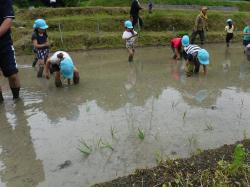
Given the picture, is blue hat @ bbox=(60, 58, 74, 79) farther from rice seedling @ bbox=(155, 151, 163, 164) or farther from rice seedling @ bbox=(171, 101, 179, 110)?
rice seedling @ bbox=(155, 151, 163, 164)

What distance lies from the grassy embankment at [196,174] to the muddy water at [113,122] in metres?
0.43

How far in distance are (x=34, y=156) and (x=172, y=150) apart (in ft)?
5.59

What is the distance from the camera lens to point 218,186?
4129 millimetres

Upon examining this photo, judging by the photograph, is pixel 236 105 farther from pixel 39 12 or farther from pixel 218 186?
pixel 39 12

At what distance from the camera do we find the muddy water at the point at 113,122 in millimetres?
5059

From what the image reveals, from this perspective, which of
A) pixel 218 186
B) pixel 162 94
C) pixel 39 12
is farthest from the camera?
pixel 39 12

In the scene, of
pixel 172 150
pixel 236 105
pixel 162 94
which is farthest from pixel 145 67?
pixel 172 150

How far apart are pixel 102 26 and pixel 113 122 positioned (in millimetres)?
12749

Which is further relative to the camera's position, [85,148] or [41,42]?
[41,42]

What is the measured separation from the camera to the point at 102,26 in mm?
18922

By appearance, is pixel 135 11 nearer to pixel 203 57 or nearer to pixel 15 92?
pixel 203 57

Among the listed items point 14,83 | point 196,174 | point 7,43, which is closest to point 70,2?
point 14,83

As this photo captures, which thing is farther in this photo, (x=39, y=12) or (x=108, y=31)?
(x=39, y=12)

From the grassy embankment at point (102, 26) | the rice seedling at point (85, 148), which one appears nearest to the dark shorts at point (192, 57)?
the rice seedling at point (85, 148)
